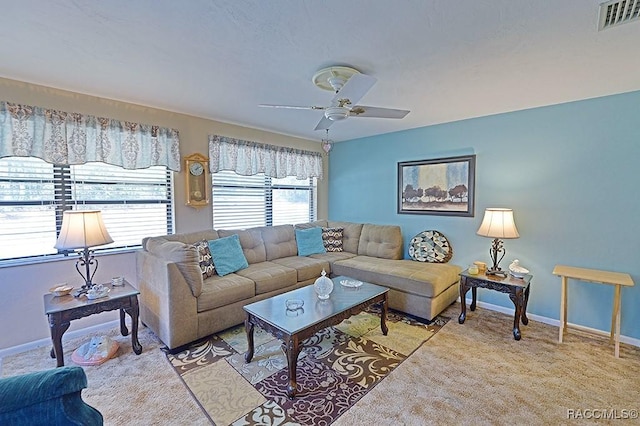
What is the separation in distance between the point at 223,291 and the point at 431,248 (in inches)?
110

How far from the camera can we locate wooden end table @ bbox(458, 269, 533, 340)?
2.86 meters

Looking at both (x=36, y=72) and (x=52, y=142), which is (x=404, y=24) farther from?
(x=52, y=142)

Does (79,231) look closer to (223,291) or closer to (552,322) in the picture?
(223,291)

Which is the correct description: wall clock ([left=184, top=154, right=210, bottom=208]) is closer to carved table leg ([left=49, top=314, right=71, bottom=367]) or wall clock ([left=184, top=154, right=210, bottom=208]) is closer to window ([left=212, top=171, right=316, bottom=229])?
window ([left=212, top=171, right=316, bottom=229])

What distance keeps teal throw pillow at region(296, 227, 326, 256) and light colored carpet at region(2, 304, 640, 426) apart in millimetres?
2098

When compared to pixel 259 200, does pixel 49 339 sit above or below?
below

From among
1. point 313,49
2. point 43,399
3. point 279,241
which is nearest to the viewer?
point 43,399

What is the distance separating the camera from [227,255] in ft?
11.1

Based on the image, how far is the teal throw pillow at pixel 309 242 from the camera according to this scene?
4.35 m

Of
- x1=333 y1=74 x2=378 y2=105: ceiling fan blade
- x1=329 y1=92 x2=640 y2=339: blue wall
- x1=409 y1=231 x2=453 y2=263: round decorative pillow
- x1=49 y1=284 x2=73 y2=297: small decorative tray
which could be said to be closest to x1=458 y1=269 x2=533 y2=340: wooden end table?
x1=329 y1=92 x2=640 y2=339: blue wall

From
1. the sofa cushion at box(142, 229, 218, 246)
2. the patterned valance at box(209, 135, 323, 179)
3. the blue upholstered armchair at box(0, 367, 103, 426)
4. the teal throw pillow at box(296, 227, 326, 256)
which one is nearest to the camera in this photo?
the blue upholstered armchair at box(0, 367, 103, 426)

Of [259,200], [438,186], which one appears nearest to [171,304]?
[259,200]

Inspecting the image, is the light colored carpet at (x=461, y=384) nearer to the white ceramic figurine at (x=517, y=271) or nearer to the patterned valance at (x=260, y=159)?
the white ceramic figurine at (x=517, y=271)

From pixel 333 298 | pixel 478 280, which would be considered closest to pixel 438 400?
pixel 333 298
